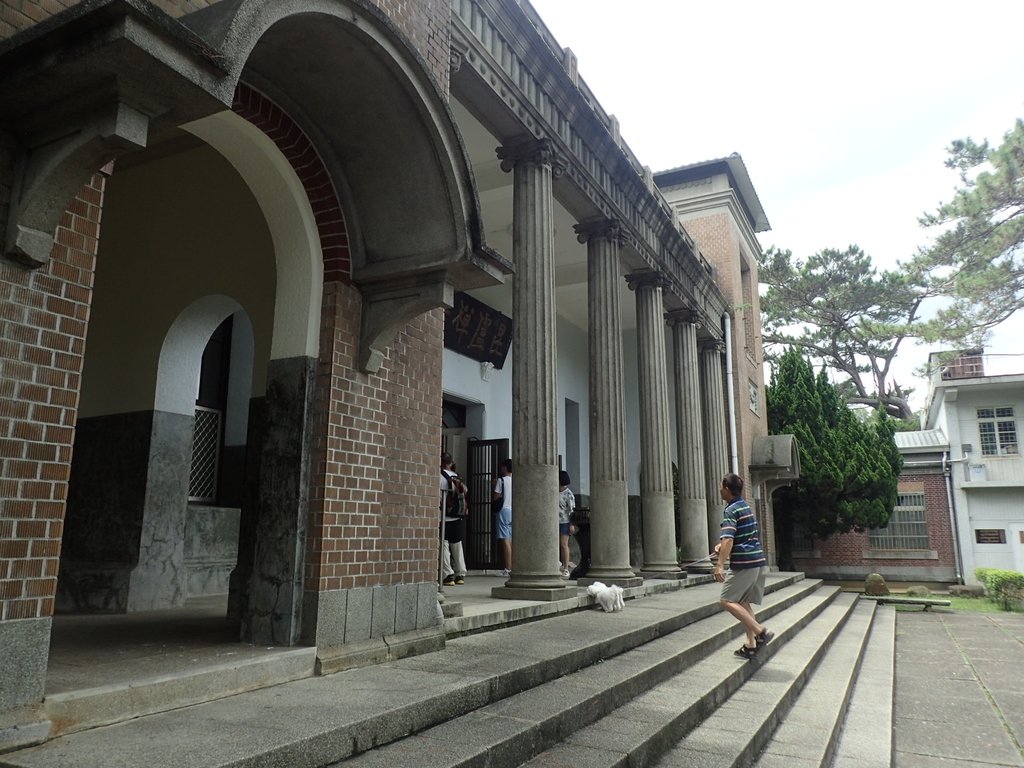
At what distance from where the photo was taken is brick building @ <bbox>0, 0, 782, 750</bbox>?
271cm

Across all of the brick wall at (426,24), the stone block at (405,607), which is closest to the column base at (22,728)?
the stone block at (405,607)

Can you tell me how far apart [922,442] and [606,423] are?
19.9 metres

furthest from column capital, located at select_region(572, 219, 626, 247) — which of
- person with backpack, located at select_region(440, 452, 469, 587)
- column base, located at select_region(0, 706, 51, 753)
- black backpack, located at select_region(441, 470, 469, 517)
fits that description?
column base, located at select_region(0, 706, 51, 753)

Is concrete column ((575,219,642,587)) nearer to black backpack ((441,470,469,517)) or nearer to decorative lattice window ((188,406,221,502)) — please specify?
black backpack ((441,470,469,517))

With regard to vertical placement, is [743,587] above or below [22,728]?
above

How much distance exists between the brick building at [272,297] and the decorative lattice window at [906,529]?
60.9 ft

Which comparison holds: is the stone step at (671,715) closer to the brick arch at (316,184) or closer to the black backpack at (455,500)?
the brick arch at (316,184)

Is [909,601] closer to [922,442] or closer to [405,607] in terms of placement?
[922,442]

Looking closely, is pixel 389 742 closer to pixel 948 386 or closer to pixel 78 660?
pixel 78 660

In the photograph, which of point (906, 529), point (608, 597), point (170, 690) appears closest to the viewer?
point (170, 690)

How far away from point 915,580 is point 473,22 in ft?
75.1

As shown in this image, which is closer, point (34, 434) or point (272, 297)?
point (34, 434)

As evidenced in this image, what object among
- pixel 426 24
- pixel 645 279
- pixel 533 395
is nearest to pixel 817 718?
pixel 533 395

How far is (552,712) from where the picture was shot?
3.62 m
